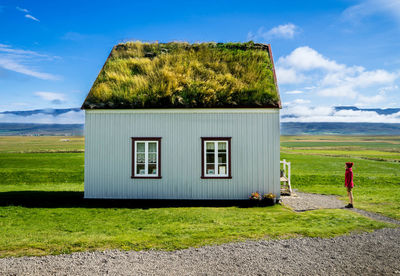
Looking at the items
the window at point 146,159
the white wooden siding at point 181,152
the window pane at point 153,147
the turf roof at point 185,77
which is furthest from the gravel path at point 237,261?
the turf roof at point 185,77

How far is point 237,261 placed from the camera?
23.8 feet

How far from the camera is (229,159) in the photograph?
14531 millimetres

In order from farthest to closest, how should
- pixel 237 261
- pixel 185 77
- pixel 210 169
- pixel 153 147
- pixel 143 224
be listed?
pixel 185 77, pixel 153 147, pixel 210 169, pixel 143 224, pixel 237 261

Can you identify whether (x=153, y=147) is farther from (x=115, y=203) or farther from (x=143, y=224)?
(x=143, y=224)

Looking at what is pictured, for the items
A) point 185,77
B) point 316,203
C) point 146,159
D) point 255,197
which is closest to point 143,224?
point 146,159

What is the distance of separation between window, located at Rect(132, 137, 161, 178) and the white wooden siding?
0.21 meters

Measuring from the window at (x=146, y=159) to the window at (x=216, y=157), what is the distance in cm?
217

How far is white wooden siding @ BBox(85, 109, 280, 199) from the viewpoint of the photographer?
1449cm

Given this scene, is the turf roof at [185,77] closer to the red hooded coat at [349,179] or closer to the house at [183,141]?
the house at [183,141]

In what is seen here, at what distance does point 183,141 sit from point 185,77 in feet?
11.7

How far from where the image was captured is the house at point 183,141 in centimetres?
1450

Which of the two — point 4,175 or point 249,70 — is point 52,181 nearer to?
point 4,175

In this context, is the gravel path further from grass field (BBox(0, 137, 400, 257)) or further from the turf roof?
the turf roof

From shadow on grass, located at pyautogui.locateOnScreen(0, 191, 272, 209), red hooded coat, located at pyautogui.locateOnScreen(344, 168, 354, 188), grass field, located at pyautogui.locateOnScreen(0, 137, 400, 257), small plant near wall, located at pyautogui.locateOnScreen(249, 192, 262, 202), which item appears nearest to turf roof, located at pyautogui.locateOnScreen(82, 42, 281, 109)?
small plant near wall, located at pyautogui.locateOnScreen(249, 192, 262, 202)
